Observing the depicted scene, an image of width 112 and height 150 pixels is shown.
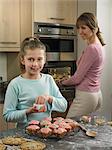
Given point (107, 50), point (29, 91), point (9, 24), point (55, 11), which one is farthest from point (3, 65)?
point (29, 91)

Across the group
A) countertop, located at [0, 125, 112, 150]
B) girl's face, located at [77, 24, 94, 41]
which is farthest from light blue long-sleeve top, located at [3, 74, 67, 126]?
girl's face, located at [77, 24, 94, 41]

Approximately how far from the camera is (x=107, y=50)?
3.24 metres

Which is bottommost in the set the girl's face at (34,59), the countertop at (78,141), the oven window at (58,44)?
the countertop at (78,141)

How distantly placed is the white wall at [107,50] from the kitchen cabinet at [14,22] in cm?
76

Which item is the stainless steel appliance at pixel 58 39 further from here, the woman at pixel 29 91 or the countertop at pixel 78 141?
the countertop at pixel 78 141

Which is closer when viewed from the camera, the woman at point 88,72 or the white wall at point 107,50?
the woman at point 88,72

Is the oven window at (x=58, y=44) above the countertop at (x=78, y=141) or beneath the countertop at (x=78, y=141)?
above

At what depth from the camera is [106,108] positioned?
10.6 ft

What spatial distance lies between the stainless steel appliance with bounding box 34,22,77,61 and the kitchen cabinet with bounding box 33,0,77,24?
59 mm

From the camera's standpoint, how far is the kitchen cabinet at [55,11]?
9.71ft

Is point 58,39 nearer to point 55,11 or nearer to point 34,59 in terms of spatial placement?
point 55,11

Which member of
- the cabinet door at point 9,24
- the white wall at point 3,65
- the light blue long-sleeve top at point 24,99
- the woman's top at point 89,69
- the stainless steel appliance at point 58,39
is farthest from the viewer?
the white wall at point 3,65

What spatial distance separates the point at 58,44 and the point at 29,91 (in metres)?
1.50

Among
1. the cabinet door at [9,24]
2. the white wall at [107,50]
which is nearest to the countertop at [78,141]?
the cabinet door at [9,24]
